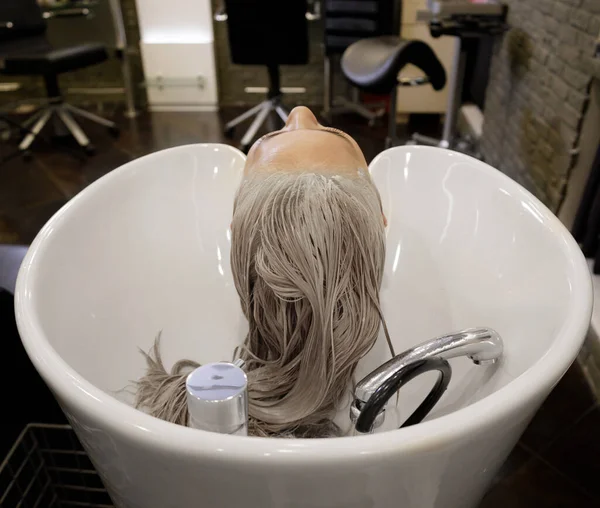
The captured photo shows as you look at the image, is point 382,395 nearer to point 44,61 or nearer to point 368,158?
point 368,158

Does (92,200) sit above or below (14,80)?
above

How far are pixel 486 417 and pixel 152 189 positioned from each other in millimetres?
977

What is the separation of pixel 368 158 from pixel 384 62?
1.25m

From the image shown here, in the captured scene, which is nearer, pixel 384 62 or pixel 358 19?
pixel 384 62

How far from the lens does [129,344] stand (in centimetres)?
103

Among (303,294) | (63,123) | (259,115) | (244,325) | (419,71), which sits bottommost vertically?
(63,123)

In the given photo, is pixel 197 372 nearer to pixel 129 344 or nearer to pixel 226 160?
pixel 129 344

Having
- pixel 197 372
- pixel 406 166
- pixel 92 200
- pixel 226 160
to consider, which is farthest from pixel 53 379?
pixel 406 166

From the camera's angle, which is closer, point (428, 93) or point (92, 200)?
point (92, 200)

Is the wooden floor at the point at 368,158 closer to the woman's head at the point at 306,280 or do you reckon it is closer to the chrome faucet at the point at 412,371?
the woman's head at the point at 306,280

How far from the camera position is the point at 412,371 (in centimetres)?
73

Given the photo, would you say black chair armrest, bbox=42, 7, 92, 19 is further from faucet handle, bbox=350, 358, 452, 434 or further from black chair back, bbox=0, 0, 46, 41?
faucet handle, bbox=350, 358, 452, 434

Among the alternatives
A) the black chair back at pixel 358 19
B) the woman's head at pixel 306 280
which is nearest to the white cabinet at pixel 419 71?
the black chair back at pixel 358 19

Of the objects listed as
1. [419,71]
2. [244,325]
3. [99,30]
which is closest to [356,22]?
[419,71]
